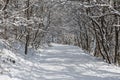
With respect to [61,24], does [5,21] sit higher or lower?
higher

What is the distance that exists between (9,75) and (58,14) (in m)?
48.2

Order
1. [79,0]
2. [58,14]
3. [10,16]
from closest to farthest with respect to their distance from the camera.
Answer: [10,16] < [79,0] < [58,14]

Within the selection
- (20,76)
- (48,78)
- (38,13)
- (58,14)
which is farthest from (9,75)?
(58,14)

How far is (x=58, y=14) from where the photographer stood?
198 ft

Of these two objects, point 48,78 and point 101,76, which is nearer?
point 48,78

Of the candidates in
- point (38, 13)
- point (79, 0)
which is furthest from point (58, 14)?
point (79, 0)

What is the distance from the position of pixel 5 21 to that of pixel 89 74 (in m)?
5.53

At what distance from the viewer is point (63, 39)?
109188 millimetres

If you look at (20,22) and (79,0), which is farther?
(79,0)

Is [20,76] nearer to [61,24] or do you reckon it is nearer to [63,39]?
[61,24]

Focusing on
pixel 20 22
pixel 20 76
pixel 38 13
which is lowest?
pixel 38 13

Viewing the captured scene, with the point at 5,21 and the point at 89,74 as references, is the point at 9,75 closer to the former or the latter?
the point at 5,21

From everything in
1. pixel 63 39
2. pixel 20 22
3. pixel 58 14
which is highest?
pixel 20 22

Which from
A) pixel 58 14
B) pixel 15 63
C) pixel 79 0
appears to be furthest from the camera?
pixel 58 14
